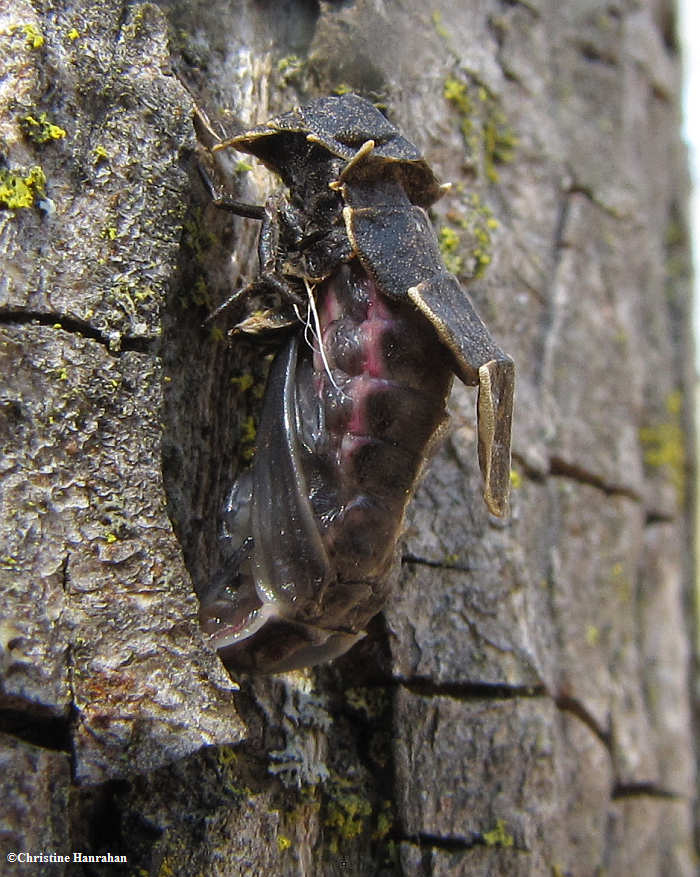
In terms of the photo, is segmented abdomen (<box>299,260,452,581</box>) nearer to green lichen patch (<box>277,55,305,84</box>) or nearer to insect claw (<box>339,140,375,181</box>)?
insect claw (<box>339,140,375,181</box>)

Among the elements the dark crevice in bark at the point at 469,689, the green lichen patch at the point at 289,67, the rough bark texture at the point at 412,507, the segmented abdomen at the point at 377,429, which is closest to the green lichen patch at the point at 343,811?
the rough bark texture at the point at 412,507

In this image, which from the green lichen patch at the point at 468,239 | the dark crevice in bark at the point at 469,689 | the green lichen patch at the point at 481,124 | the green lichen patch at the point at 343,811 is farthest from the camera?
the green lichen patch at the point at 481,124

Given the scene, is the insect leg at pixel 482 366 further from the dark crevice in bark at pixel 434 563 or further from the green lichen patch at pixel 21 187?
the green lichen patch at pixel 21 187

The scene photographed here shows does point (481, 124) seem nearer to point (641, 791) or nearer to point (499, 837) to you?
point (499, 837)

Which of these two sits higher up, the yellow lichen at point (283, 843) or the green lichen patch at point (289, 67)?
the green lichen patch at point (289, 67)

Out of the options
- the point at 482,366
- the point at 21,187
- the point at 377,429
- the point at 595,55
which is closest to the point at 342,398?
the point at 377,429

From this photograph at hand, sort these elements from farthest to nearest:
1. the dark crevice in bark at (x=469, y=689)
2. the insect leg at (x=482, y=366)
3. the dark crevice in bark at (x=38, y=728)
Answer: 1. the dark crevice in bark at (x=469, y=689)
2. the insect leg at (x=482, y=366)
3. the dark crevice in bark at (x=38, y=728)

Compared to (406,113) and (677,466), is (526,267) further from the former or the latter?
(677,466)
